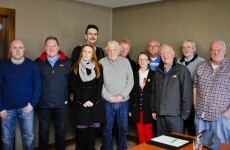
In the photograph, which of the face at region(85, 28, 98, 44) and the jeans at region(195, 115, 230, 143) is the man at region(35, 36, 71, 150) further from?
the jeans at region(195, 115, 230, 143)

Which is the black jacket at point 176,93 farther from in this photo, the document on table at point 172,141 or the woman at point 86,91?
the document on table at point 172,141

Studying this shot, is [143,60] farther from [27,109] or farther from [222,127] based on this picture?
[27,109]

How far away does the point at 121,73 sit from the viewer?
327cm

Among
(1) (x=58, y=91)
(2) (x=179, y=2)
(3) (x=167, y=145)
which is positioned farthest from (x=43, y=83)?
(2) (x=179, y=2)

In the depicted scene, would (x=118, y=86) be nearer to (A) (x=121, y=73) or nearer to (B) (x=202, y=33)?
(A) (x=121, y=73)

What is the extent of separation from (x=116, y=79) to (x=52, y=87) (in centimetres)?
81

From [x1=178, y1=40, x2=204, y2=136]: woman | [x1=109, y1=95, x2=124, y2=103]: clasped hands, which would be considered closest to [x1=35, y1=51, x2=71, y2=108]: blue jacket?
[x1=109, y1=95, x2=124, y2=103]: clasped hands

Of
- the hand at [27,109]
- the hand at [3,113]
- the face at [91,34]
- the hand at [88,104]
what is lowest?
the hand at [3,113]

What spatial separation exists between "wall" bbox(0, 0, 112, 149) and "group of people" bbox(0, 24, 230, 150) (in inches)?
25.1

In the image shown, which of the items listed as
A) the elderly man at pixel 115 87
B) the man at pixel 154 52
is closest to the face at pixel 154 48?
the man at pixel 154 52

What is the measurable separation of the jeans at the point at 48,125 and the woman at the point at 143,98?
0.96m

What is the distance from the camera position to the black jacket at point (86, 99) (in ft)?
9.87

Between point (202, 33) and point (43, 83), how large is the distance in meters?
2.36

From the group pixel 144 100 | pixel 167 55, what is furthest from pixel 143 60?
pixel 144 100
